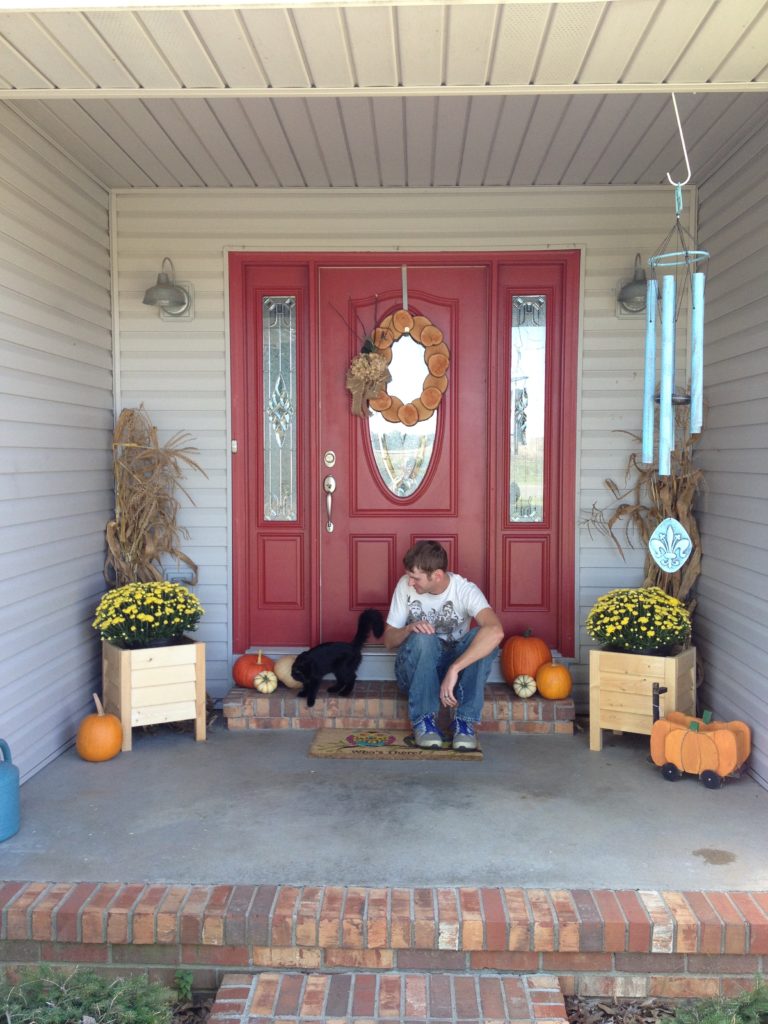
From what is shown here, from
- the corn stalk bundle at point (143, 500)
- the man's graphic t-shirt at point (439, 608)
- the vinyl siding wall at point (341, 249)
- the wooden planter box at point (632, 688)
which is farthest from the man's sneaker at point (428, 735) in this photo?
the corn stalk bundle at point (143, 500)

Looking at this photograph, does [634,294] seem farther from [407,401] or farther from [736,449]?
[407,401]

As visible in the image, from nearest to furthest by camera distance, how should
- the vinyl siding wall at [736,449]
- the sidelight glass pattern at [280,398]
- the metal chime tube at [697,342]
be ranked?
the metal chime tube at [697,342]
the vinyl siding wall at [736,449]
the sidelight glass pattern at [280,398]

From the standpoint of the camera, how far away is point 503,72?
8.34 ft

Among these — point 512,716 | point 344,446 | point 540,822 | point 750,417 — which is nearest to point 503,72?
point 750,417

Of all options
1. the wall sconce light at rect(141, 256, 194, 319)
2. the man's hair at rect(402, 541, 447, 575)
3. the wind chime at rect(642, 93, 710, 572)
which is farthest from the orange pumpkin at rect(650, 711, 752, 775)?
the wall sconce light at rect(141, 256, 194, 319)

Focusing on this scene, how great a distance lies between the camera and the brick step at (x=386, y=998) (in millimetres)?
2086

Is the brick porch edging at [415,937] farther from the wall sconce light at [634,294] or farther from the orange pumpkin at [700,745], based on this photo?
the wall sconce light at [634,294]

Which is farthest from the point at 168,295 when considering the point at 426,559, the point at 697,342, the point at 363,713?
the point at 697,342

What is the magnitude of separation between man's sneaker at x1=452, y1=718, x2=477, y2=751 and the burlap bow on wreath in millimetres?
1660

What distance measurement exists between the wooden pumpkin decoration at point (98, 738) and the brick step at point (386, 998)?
1487mm

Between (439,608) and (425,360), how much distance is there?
52.2 inches

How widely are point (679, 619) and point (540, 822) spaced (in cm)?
122

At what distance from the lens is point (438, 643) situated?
3725 mm

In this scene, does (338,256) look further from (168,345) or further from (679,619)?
(679,619)
